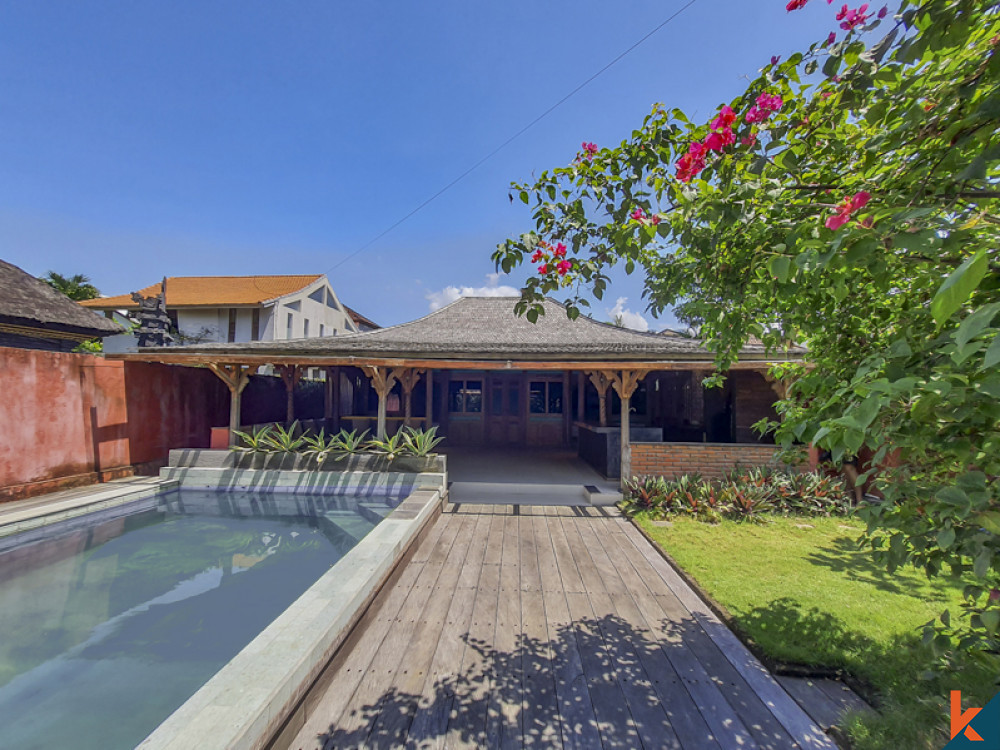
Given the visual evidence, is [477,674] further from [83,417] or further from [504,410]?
[504,410]

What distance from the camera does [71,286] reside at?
25656 mm

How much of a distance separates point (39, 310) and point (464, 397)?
1270cm

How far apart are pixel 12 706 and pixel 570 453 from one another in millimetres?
11094

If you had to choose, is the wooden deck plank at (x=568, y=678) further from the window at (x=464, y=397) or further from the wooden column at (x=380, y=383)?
the window at (x=464, y=397)

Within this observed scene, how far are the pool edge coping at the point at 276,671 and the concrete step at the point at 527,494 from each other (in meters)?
3.61

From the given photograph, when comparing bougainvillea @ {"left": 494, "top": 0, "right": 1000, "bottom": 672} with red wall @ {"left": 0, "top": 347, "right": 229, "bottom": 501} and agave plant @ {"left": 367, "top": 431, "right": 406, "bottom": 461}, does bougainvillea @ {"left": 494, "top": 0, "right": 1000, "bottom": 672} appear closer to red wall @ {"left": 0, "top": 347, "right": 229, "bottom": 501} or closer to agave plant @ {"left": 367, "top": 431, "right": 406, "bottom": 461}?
agave plant @ {"left": 367, "top": 431, "right": 406, "bottom": 461}

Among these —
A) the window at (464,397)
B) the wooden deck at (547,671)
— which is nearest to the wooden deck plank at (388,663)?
the wooden deck at (547,671)

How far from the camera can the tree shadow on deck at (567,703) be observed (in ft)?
7.60

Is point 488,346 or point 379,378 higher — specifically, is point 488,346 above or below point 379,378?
above

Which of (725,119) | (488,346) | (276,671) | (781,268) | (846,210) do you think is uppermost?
(725,119)

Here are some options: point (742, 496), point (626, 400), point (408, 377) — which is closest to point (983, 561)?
point (742, 496)

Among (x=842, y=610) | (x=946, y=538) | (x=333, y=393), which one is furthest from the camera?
(x=333, y=393)

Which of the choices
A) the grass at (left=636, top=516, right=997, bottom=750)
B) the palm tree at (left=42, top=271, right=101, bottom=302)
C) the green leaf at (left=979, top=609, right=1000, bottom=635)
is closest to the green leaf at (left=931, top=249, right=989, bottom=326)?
the green leaf at (left=979, top=609, right=1000, bottom=635)

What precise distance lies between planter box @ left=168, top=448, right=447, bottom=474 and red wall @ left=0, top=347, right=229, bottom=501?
4.68 feet
